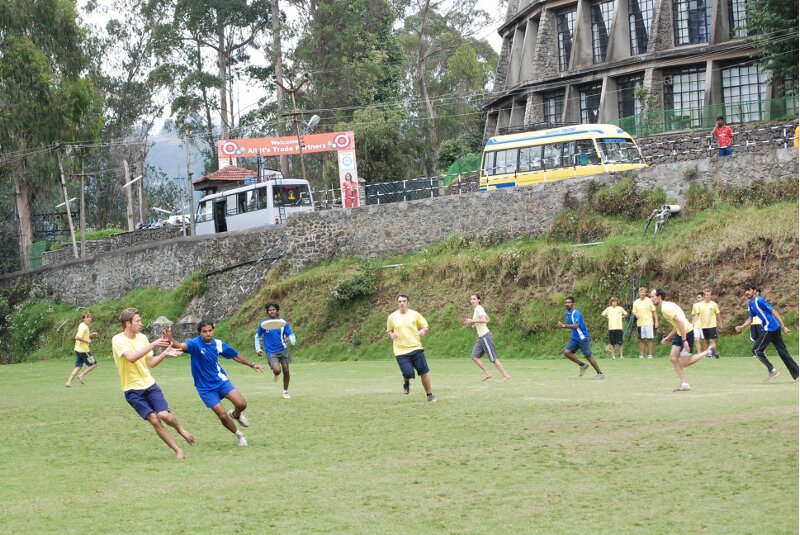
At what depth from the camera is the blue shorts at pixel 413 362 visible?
58.8ft

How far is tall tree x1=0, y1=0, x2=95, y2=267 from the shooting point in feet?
151

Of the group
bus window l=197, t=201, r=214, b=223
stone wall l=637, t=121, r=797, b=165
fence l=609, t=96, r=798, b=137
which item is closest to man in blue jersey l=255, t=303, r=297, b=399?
stone wall l=637, t=121, r=797, b=165

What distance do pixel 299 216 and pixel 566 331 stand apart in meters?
13.6

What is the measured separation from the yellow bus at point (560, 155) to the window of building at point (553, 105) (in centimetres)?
1271

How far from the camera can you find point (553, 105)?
5303 centimetres

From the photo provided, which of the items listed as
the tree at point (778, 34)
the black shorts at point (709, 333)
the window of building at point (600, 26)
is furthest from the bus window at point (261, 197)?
the black shorts at point (709, 333)

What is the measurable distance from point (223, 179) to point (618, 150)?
61.2 ft

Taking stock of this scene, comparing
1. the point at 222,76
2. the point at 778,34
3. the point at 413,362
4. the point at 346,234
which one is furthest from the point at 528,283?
the point at 222,76

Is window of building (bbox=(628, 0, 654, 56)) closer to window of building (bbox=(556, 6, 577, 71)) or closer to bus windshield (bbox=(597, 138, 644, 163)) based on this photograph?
Answer: window of building (bbox=(556, 6, 577, 71))

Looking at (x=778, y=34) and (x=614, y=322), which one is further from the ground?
(x=778, y=34)

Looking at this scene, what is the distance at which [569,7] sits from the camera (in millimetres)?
52188

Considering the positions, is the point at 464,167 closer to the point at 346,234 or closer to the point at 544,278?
the point at 346,234

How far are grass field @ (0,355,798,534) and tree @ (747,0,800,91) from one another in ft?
70.8

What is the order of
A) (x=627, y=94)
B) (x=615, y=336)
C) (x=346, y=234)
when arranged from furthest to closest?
1. (x=627, y=94)
2. (x=346, y=234)
3. (x=615, y=336)
